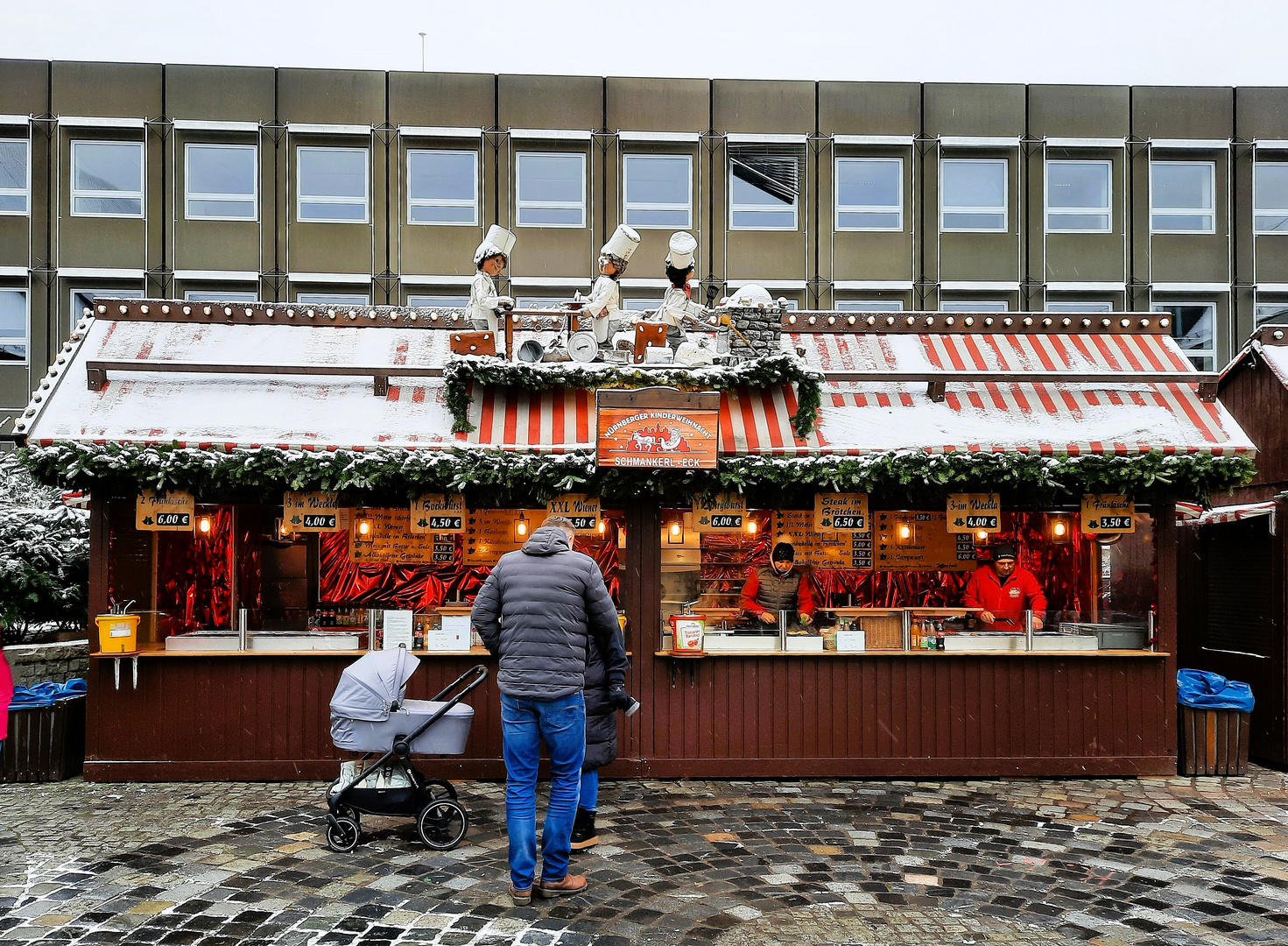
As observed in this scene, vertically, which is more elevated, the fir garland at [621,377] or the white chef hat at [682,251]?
the white chef hat at [682,251]

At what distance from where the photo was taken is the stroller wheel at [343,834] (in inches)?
245

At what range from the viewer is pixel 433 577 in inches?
456

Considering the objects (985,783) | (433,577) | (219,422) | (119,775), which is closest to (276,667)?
(119,775)

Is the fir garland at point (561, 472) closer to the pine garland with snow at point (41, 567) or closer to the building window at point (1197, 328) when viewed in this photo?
the pine garland with snow at point (41, 567)

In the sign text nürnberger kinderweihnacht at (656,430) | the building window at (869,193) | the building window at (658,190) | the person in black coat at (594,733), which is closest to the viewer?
the person in black coat at (594,733)

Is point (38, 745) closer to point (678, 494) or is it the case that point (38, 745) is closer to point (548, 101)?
point (678, 494)

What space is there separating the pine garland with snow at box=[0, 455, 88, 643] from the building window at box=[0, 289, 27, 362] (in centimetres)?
1041

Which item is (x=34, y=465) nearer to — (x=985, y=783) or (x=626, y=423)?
(x=626, y=423)

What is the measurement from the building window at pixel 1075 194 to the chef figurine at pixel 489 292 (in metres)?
16.3

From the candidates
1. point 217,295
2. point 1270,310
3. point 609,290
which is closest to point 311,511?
point 609,290

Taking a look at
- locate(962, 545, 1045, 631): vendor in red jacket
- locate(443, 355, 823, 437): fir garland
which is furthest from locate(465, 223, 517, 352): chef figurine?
locate(962, 545, 1045, 631): vendor in red jacket

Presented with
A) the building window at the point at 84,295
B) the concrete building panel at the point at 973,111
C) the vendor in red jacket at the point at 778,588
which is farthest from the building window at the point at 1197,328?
the building window at the point at 84,295

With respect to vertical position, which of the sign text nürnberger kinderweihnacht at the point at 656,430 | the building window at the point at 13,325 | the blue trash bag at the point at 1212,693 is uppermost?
the building window at the point at 13,325

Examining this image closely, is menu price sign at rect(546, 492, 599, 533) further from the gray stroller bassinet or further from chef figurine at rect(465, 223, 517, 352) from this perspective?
the gray stroller bassinet
